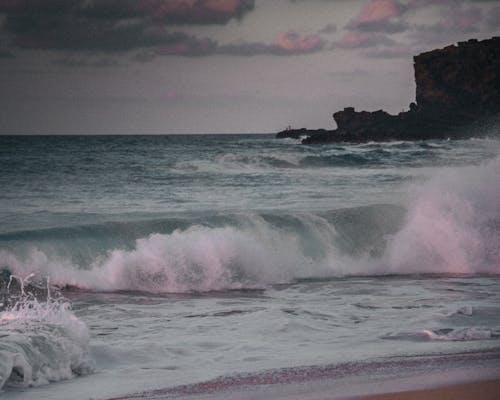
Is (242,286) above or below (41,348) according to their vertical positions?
below

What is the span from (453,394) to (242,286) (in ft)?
26.5

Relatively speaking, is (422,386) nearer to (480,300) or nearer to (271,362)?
(271,362)

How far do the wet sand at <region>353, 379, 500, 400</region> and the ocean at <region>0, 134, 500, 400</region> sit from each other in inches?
15.8

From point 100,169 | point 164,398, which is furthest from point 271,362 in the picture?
point 100,169

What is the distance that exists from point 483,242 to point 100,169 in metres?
26.0

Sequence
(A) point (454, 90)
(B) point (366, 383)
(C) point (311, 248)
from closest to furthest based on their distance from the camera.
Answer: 1. (B) point (366, 383)
2. (C) point (311, 248)
3. (A) point (454, 90)

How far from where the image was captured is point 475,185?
1914 cm

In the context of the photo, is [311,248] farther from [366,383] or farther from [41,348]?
[366,383]

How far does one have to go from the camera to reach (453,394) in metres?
6.32

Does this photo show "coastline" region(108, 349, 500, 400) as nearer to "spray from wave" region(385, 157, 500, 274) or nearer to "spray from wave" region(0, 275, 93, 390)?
"spray from wave" region(0, 275, 93, 390)

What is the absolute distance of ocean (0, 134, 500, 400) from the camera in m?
7.43

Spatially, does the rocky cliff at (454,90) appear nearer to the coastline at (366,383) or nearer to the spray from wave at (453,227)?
the spray from wave at (453,227)

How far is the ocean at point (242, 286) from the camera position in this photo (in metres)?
7.43

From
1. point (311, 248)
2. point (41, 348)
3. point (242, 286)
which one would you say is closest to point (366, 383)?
point (41, 348)
